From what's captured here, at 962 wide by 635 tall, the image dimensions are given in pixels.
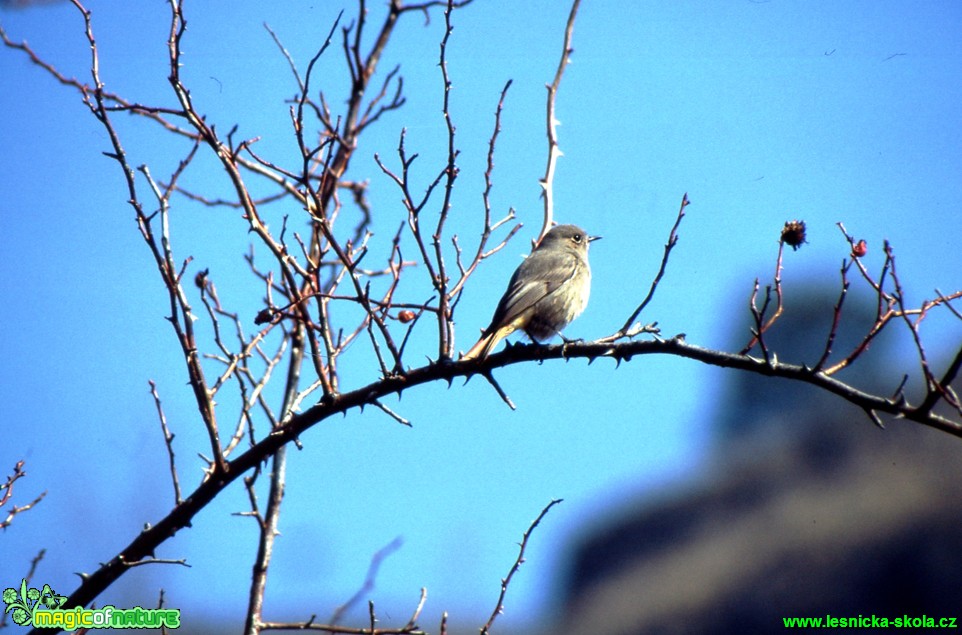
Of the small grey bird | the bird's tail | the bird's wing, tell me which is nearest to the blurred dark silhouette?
the small grey bird

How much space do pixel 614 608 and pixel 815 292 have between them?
2295 cm

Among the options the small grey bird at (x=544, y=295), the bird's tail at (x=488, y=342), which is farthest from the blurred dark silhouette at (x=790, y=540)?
the bird's tail at (x=488, y=342)

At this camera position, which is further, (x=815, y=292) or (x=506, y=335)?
(x=815, y=292)

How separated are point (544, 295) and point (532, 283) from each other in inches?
4.6

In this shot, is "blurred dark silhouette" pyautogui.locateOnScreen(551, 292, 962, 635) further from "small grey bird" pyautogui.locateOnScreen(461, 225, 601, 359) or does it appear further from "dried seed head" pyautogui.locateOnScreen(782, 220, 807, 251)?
"dried seed head" pyautogui.locateOnScreen(782, 220, 807, 251)

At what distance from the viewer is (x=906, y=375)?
3.14m

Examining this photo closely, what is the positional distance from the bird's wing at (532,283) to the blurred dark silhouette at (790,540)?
782 cm

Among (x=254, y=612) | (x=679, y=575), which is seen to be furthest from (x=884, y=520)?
(x=254, y=612)

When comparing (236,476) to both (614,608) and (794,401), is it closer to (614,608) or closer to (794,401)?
(614,608)

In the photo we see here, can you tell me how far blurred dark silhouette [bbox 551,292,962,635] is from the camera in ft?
51.4

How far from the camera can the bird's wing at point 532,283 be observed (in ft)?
20.1

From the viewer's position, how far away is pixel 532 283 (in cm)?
655

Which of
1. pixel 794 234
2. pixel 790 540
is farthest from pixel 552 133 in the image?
pixel 790 540

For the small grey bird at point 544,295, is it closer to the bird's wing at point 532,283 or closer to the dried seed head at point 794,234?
the bird's wing at point 532,283
